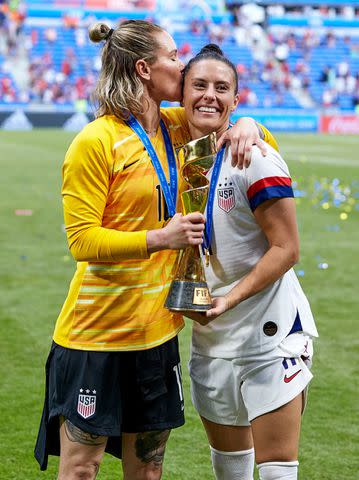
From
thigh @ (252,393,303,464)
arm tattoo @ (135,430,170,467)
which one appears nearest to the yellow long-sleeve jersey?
arm tattoo @ (135,430,170,467)

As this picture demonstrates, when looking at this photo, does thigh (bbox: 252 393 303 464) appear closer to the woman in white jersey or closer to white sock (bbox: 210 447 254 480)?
the woman in white jersey

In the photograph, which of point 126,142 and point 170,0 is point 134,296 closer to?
point 126,142

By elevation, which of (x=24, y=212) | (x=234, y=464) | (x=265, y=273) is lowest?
(x=24, y=212)

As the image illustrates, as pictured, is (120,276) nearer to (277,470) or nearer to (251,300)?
(251,300)

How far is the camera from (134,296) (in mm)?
3047

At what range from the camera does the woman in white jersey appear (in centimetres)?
300

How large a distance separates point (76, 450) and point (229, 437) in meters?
0.59

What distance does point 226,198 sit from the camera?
10.1 ft

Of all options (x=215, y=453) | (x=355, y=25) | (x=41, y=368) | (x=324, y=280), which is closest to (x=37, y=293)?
(x=41, y=368)

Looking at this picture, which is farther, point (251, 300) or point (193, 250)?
point (251, 300)

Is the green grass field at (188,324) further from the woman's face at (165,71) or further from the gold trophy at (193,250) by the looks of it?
the woman's face at (165,71)

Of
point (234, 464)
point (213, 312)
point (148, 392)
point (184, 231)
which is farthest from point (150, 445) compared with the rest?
point (184, 231)

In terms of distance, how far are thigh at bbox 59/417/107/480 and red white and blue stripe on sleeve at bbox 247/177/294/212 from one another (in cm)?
95

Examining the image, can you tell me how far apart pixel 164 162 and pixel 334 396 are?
2.92 m
